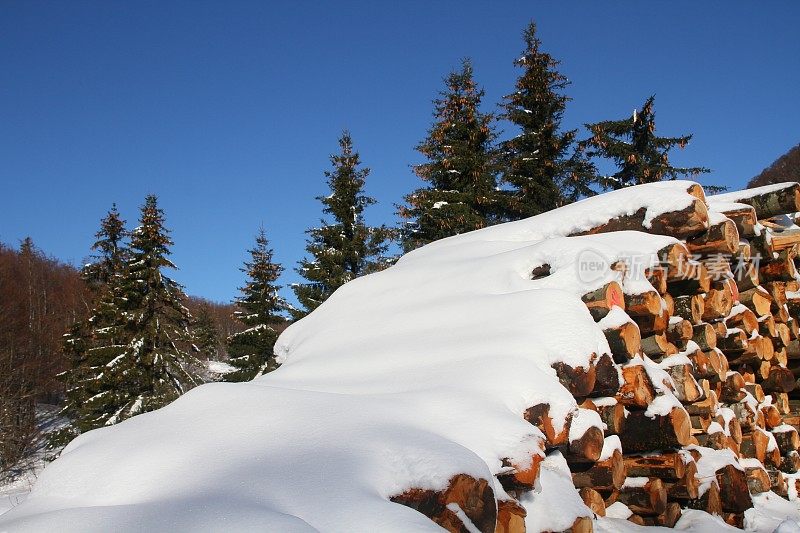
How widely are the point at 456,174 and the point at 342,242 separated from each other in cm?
480

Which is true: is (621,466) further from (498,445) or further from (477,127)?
(477,127)

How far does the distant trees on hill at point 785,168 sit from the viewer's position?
167 feet

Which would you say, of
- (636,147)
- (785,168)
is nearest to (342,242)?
(636,147)

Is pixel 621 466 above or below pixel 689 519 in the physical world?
above

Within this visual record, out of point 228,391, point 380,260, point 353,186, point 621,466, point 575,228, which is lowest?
point 621,466

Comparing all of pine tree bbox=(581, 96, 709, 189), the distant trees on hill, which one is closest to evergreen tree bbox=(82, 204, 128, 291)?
pine tree bbox=(581, 96, 709, 189)

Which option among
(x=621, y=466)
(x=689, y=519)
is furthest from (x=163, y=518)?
(x=689, y=519)

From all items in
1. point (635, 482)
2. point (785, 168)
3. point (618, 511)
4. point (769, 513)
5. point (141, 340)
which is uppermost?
point (785, 168)

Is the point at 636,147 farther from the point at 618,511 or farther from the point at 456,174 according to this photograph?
the point at 618,511

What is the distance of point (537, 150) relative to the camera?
19719mm

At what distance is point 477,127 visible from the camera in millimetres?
20406

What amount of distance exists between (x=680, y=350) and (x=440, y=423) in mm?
3543

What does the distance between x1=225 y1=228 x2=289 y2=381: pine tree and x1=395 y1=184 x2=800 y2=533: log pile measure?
16.8 meters

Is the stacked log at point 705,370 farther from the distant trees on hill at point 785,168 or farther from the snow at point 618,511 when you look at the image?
the distant trees on hill at point 785,168
